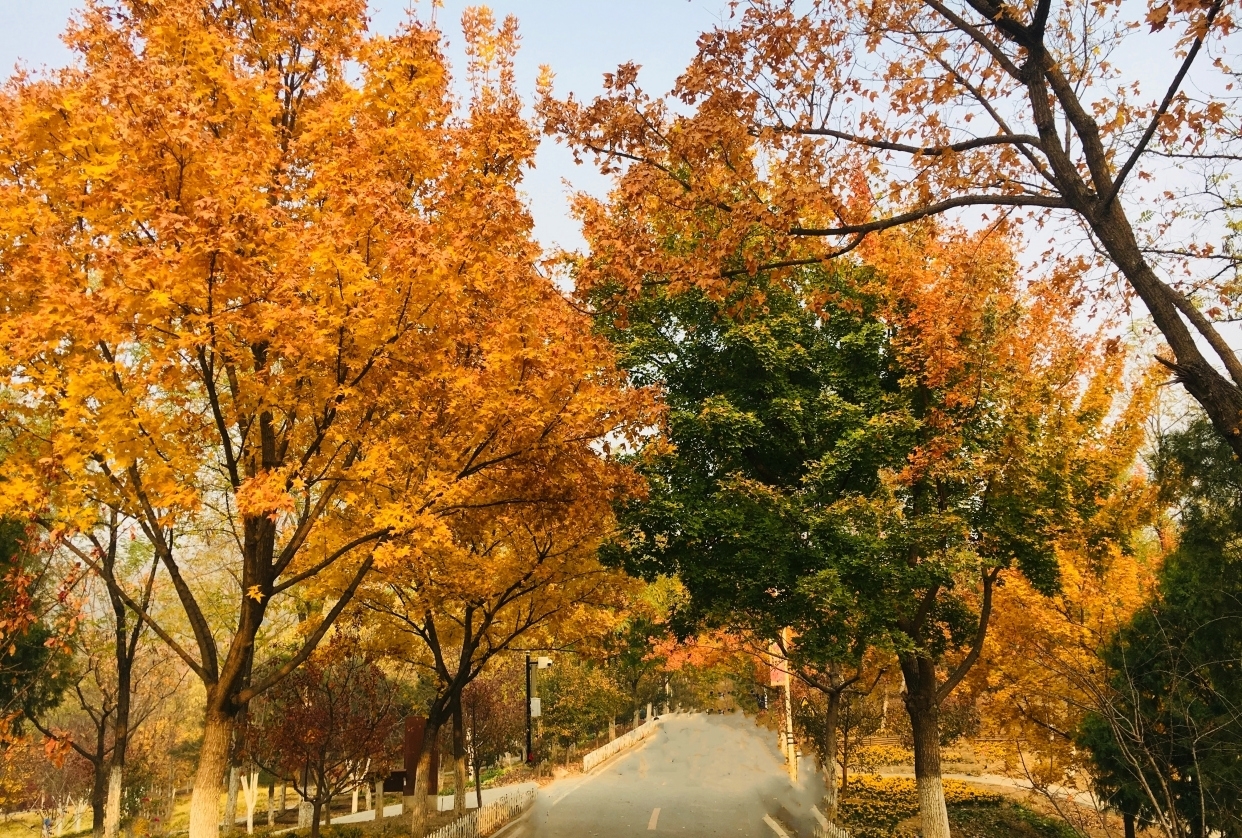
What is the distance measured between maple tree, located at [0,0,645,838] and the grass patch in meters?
13.3

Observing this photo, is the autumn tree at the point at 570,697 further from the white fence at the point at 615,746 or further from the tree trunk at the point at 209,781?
the tree trunk at the point at 209,781

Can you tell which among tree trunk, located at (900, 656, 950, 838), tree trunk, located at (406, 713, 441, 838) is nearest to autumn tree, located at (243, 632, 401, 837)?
tree trunk, located at (406, 713, 441, 838)

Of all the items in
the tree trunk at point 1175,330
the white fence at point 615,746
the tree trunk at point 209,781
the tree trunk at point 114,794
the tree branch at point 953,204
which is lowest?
the white fence at point 615,746

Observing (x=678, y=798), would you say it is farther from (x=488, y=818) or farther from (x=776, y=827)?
(x=488, y=818)

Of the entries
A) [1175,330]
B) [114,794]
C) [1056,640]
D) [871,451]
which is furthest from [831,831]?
[114,794]

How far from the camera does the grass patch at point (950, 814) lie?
16.7m

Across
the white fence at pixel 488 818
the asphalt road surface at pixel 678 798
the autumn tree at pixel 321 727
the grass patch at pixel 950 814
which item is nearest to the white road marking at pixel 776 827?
the asphalt road surface at pixel 678 798

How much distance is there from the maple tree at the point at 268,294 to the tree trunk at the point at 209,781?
2 cm

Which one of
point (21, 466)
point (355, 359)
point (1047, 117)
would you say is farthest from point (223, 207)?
point (1047, 117)

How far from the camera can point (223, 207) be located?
5848 millimetres

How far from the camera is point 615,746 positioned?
35.4 meters

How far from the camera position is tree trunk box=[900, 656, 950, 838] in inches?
467

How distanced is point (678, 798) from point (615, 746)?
13900mm

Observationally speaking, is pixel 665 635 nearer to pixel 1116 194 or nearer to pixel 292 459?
pixel 292 459
